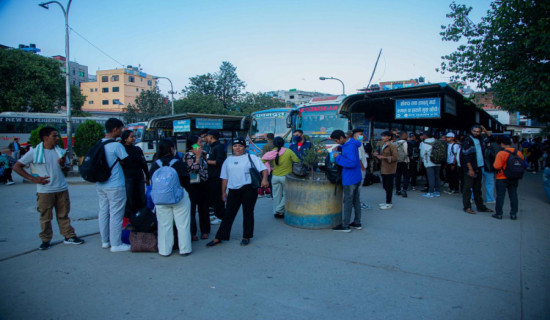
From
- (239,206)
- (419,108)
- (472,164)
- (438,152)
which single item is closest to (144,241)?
(239,206)

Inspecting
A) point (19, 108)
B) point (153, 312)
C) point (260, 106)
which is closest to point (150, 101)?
point (19, 108)

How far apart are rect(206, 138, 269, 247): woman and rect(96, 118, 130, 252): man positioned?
1.34 m

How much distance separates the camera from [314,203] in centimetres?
593

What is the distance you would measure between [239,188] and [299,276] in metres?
1.66

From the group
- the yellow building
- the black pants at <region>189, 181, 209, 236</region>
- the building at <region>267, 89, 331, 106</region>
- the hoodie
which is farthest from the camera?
the building at <region>267, 89, 331, 106</region>

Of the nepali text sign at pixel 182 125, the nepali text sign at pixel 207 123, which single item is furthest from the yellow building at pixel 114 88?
the nepali text sign at pixel 207 123

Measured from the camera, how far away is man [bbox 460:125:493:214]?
7.18 metres

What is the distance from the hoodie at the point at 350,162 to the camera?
5621 millimetres

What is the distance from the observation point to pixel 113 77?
72.8 meters

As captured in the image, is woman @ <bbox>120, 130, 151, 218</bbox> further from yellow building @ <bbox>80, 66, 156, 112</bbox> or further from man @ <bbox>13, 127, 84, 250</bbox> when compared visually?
yellow building @ <bbox>80, 66, 156, 112</bbox>

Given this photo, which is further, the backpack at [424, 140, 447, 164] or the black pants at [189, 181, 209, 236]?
the backpack at [424, 140, 447, 164]

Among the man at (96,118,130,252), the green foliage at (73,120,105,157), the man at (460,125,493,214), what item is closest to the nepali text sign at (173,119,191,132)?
the green foliage at (73,120,105,157)

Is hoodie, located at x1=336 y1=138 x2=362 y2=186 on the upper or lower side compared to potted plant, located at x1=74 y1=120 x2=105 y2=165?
lower

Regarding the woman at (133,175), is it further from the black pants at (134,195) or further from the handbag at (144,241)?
the handbag at (144,241)
